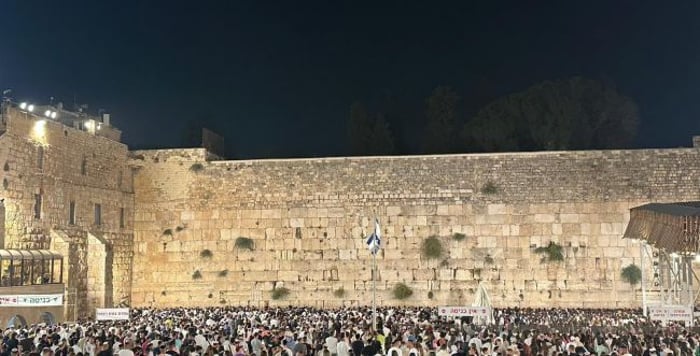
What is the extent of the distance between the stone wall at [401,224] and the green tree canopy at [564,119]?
6839 mm

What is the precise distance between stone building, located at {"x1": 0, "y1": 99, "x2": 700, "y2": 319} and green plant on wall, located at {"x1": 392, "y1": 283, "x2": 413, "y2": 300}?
0.56ft

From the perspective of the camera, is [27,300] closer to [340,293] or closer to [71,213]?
[71,213]

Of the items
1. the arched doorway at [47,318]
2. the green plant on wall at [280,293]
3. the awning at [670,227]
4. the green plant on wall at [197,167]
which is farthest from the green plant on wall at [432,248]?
the arched doorway at [47,318]

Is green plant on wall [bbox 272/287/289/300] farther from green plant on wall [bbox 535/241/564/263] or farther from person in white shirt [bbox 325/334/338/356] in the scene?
person in white shirt [bbox 325/334/338/356]

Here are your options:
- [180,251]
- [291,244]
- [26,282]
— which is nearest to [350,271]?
[291,244]

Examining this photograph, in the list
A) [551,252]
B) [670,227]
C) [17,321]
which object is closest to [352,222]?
[551,252]

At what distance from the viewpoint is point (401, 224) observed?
25.3m

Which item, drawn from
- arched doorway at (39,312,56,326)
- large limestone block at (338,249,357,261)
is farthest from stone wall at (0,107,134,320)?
large limestone block at (338,249,357,261)

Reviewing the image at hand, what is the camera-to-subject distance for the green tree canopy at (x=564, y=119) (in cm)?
3153

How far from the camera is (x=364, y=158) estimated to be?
25.7 metres

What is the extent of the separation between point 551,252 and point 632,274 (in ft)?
8.59

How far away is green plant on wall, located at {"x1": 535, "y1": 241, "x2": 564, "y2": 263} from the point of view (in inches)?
961

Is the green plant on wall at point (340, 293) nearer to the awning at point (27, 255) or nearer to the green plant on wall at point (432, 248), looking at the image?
the green plant on wall at point (432, 248)

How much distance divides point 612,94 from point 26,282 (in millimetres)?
24919
